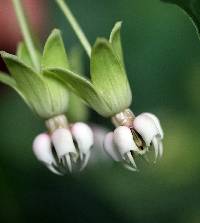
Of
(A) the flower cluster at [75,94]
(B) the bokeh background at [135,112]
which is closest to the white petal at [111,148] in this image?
(A) the flower cluster at [75,94]

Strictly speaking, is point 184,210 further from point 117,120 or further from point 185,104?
point 117,120

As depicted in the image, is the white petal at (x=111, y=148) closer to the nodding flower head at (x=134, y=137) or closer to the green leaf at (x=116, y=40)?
the nodding flower head at (x=134, y=137)

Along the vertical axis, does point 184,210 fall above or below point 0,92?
below

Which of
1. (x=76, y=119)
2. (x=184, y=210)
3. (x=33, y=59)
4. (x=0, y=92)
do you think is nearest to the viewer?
(x=33, y=59)

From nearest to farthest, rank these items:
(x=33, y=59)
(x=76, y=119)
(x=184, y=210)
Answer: (x=33, y=59), (x=76, y=119), (x=184, y=210)

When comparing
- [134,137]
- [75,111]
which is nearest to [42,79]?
[134,137]

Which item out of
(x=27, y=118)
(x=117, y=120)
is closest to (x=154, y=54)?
(x=27, y=118)
